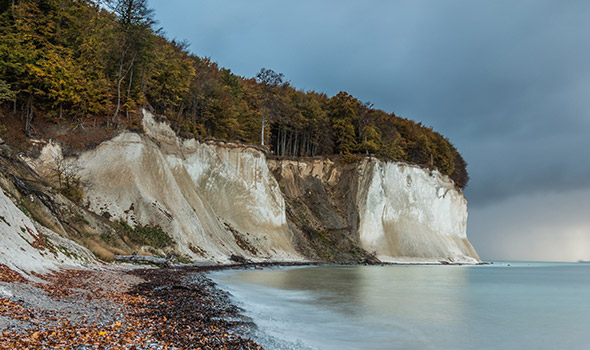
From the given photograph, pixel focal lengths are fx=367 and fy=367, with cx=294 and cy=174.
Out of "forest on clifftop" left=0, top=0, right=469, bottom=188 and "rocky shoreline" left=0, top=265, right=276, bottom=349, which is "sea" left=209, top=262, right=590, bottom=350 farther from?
"forest on clifftop" left=0, top=0, right=469, bottom=188

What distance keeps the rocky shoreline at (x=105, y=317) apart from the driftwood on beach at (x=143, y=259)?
355 inches

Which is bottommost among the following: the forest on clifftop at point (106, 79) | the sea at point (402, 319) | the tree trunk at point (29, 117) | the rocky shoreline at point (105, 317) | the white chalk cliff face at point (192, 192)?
the sea at point (402, 319)

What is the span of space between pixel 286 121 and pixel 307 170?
8547 mm

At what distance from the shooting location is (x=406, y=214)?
6156 centimetres

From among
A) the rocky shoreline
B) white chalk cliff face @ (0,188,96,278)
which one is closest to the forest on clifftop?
white chalk cliff face @ (0,188,96,278)

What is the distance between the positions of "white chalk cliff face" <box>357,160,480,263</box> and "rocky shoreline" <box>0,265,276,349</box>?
47755 millimetres

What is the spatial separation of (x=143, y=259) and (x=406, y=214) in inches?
1914

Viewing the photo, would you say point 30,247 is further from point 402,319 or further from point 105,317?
point 402,319

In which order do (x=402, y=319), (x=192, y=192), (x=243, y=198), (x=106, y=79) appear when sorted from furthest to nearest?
(x=243, y=198) → (x=192, y=192) → (x=106, y=79) → (x=402, y=319)

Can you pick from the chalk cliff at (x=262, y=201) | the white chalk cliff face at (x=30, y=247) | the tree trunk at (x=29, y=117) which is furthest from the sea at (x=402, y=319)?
the tree trunk at (x=29, y=117)

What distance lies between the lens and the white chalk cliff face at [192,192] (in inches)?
1088

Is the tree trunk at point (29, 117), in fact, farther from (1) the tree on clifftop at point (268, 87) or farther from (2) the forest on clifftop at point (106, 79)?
(1) the tree on clifftop at point (268, 87)

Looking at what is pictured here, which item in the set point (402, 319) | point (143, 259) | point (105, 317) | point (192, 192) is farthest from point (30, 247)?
point (192, 192)

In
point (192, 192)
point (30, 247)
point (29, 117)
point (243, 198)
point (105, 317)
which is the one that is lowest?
point (105, 317)
